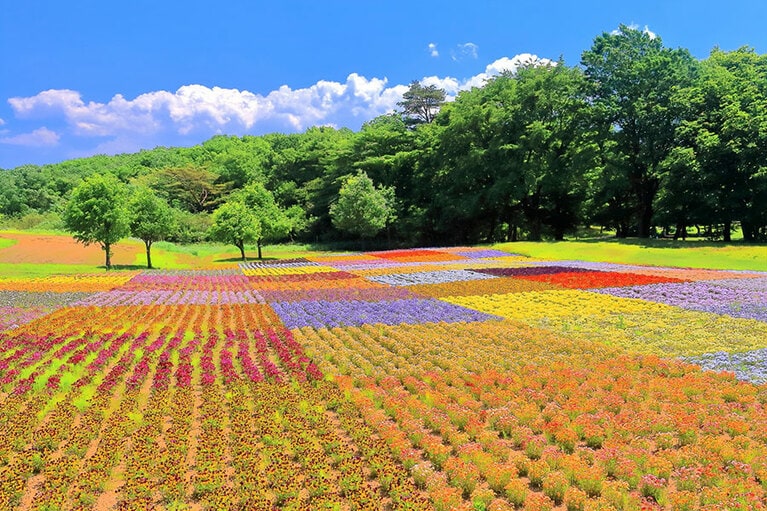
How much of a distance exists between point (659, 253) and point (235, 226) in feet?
128

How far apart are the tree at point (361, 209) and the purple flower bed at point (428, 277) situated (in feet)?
91.4

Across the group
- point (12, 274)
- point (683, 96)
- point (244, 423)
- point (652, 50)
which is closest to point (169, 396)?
point (244, 423)

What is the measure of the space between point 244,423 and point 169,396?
2573mm

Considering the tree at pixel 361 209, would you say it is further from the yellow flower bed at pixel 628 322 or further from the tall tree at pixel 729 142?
the yellow flower bed at pixel 628 322

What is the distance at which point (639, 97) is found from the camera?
164 feet

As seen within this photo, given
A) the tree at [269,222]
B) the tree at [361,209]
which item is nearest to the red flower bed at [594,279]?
the tree at [269,222]

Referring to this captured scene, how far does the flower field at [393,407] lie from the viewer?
22.6 feet

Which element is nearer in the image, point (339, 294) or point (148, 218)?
point (339, 294)

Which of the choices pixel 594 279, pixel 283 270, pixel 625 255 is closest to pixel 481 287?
pixel 594 279

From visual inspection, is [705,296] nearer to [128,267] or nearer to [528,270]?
[528,270]

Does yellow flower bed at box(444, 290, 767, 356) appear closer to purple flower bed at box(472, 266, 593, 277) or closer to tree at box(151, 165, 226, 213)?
purple flower bed at box(472, 266, 593, 277)

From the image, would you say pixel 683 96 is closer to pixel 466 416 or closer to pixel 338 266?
pixel 338 266

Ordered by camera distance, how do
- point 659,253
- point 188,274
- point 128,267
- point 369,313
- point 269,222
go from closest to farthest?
point 369,313, point 188,274, point 659,253, point 128,267, point 269,222

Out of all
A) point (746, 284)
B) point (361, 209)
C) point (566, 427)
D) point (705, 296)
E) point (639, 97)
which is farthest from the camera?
point (361, 209)
